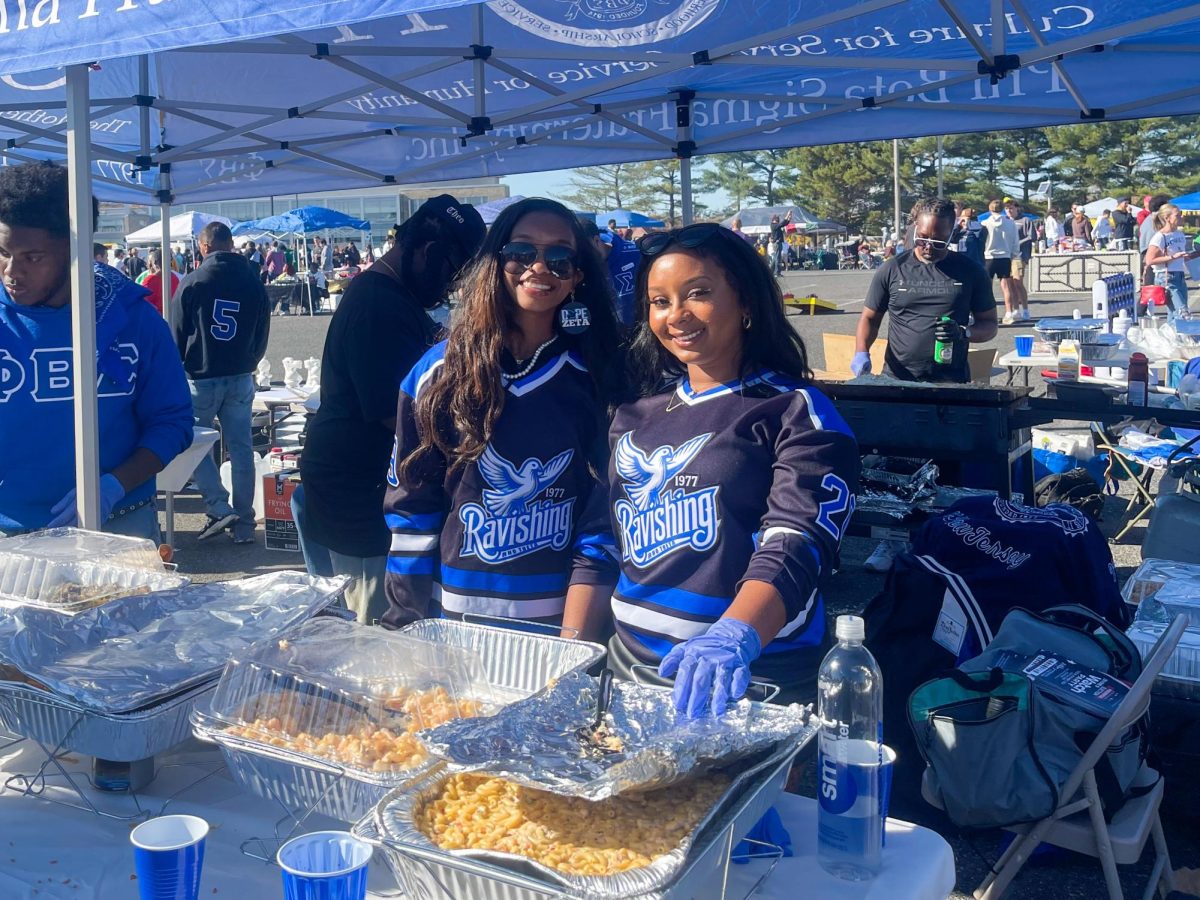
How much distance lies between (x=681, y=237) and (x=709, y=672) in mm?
886

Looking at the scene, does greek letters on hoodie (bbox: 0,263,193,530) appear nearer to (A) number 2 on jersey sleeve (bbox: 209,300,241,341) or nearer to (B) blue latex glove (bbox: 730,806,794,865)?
(B) blue latex glove (bbox: 730,806,794,865)

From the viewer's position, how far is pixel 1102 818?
2.37 meters

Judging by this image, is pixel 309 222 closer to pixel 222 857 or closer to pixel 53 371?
pixel 53 371

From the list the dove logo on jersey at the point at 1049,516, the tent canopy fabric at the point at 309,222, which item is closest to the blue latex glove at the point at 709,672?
the dove logo on jersey at the point at 1049,516

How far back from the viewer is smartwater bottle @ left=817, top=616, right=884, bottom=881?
1.38 metres

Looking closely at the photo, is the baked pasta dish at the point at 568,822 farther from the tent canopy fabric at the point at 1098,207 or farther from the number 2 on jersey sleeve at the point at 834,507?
the tent canopy fabric at the point at 1098,207

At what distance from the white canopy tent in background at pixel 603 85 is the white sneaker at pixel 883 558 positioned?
6.67ft

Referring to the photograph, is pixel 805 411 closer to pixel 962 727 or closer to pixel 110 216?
pixel 962 727

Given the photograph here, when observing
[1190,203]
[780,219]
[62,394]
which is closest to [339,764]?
[62,394]

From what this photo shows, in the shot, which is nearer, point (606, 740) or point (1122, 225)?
point (606, 740)

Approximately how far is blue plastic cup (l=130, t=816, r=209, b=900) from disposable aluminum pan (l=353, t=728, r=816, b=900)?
0.18 m

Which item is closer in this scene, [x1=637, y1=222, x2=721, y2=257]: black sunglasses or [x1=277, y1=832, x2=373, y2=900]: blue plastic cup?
[x1=277, y1=832, x2=373, y2=900]: blue plastic cup

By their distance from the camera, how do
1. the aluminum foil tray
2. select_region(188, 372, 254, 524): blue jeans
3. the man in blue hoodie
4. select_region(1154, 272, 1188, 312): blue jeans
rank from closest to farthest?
1. the aluminum foil tray
2. the man in blue hoodie
3. select_region(188, 372, 254, 524): blue jeans
4. select_region(1154, 272, 1188, 312): blue jeans

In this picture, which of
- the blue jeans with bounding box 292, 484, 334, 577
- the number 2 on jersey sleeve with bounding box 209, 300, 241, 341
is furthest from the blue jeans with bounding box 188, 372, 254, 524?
the blue jeans with bounding box 292, 484, 334, 577
